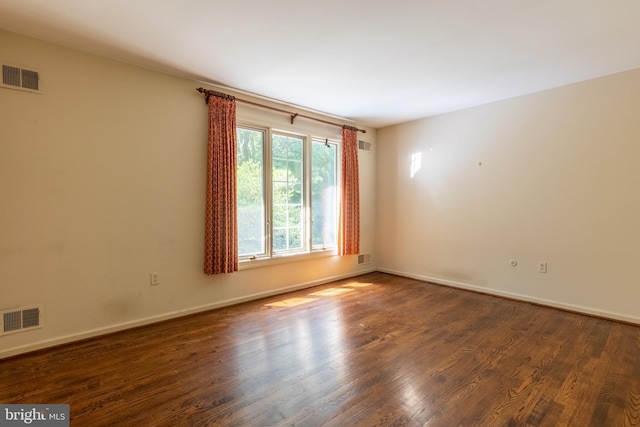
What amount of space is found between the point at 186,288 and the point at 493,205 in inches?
155

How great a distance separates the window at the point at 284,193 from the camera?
383 centimetres

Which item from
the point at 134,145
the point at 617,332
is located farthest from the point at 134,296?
the point at 617,332

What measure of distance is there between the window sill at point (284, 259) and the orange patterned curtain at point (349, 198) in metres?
0.26

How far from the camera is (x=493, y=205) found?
4.08 meters

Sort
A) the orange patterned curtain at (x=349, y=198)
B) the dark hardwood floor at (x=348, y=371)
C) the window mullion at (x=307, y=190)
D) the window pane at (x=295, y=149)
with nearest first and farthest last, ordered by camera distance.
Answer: the dark hardwood floor at (x=348, y=371) < the window pane at (x=295, y=149) < the window mullion at (x=307, y=190) < the orange patterned curtain at (x=349, y=198)

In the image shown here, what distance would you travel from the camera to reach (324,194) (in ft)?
15.6

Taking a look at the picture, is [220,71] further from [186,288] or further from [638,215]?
[638,215]

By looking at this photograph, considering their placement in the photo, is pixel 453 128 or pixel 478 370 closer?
pixel 478 370

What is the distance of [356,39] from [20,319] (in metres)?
3.53

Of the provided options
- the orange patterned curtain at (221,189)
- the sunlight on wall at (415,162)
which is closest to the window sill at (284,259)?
the orange patterned curtain at (221,189)

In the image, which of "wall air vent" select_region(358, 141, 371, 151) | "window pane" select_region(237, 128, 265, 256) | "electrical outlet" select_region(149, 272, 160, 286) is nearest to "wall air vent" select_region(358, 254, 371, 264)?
"wall air vent" select_region(358, 141, 371, 151)

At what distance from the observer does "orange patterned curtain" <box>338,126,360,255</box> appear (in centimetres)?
478

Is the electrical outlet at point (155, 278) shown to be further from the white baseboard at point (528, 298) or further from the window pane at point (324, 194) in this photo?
the white baseboard at point (528, 298)

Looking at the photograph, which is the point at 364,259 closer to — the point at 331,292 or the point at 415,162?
the point at 331,292
